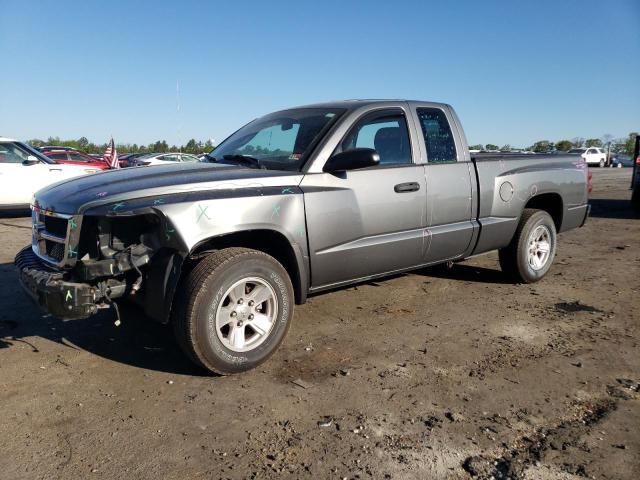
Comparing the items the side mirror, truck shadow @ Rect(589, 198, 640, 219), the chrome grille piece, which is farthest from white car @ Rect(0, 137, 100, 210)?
truck shadow @ Rect(589, 198, 640, 219)

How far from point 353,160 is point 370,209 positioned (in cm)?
47

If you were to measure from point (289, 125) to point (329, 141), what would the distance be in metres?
0.62

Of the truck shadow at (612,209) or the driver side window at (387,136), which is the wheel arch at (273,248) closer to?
the driver side window at (387,136)

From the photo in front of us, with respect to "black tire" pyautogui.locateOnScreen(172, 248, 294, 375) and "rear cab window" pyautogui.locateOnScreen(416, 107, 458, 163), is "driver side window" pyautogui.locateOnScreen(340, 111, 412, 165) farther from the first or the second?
"black tire" pyautogui.locateOnScreen(172, 248, 294, 375)

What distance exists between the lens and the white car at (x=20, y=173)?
412 inches

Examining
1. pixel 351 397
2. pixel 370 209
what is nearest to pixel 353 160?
pixel 370 209

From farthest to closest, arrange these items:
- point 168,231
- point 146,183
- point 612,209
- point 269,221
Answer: point 612,209, point 269,221, point 146,183, point 168,231

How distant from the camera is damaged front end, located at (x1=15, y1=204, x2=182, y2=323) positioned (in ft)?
10.2

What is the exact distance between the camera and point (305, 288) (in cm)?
386

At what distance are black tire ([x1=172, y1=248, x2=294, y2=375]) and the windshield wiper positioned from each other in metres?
0.93

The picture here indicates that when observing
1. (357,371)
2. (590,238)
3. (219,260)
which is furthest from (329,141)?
(590,238)

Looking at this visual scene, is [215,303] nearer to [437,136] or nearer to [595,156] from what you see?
[437,136]

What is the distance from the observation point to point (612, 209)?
43.4ft

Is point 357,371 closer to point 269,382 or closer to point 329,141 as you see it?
point 269,382
